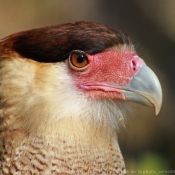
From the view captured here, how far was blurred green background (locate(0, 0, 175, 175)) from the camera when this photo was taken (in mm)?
5973

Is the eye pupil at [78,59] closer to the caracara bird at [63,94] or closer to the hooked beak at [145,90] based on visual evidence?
the caracara bird at [63,94]

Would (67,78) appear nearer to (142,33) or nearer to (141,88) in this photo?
(141,88)

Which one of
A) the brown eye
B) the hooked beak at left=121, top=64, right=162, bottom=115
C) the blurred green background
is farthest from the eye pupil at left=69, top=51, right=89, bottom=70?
the blurred green background

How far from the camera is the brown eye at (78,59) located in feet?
8.41

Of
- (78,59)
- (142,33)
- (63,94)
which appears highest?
(78,59)

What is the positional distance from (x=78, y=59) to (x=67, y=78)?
0.46 ft

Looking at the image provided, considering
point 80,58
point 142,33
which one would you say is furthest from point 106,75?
point 142,33

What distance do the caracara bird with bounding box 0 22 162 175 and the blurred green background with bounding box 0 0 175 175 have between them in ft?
8.46

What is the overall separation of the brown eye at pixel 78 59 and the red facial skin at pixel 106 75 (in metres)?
0.03

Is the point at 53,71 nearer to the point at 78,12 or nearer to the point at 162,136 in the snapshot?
the point at 162,136

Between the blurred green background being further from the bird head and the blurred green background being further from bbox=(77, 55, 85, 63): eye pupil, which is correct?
bbox=(77, 55, 85, 63): eye pupil

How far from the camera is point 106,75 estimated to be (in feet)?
8.77

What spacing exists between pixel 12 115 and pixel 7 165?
11.3 inches

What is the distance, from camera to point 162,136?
247 inches
